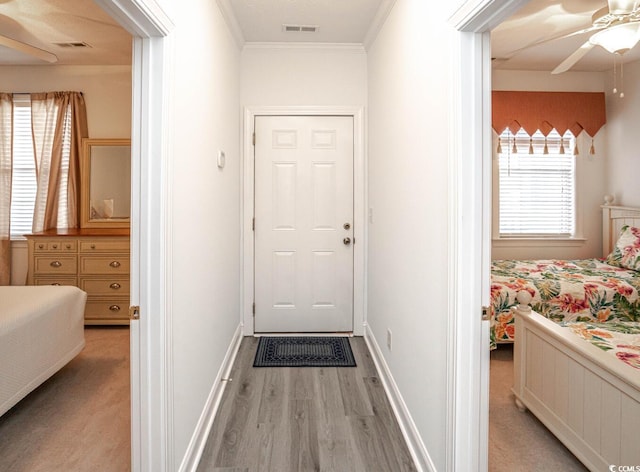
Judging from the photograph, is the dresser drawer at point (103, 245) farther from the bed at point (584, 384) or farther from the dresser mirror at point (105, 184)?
the bed at point (584, 384)

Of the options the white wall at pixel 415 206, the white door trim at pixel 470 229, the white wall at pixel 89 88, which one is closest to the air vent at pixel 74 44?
the white wall at pixel 89 88

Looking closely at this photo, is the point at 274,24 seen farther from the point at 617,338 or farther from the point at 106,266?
the point at 617,338

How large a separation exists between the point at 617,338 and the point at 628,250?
2.19 m

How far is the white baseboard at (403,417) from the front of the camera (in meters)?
1.91

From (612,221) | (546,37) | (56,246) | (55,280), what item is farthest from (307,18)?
(612,221)

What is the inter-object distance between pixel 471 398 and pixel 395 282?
1.14 m

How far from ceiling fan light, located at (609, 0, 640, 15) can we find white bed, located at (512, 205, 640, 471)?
65.1 inches

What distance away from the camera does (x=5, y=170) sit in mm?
4270

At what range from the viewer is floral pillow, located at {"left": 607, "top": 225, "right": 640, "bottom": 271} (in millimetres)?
3712

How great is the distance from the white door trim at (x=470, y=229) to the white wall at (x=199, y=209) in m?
1.10

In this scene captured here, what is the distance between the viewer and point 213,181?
8.26 feet

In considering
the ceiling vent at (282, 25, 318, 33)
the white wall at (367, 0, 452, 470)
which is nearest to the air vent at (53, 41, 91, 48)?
the ceiling vent at (282, 25, 318, 33)

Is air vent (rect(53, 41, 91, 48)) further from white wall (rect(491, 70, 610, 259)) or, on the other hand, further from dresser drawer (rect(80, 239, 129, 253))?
white wall (rect(491, 70, 610, 259))

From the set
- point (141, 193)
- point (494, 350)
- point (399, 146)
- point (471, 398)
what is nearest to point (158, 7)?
point (141, 193)
